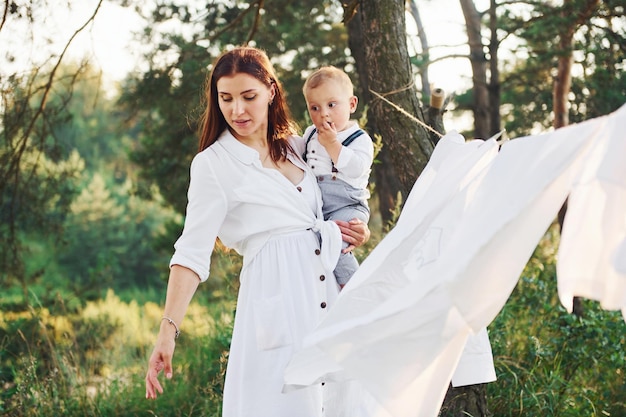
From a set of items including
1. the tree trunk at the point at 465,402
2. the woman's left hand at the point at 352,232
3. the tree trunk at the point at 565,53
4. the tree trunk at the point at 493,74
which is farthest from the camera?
the tree trunk at the point at 493,74

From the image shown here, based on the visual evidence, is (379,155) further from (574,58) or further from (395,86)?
(395,86)

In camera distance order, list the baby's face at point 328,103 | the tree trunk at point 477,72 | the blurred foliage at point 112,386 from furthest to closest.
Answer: the tree trunk at point 477,72
the blurred foliage at point 112,386
the baby's face at point 328,103

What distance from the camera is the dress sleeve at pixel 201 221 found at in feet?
9.27

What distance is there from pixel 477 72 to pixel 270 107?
7.05 metres

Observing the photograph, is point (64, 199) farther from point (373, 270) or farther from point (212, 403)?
point (373, 270)

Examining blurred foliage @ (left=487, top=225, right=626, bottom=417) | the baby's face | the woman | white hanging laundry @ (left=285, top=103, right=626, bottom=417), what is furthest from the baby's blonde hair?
blurred foliage @ (left=487, top=225, right=626, bottom=417)

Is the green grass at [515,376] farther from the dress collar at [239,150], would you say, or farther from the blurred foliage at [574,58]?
the blurred foliage at [574,58]

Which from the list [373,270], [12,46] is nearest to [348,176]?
[373,270]

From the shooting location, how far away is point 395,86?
4.12m

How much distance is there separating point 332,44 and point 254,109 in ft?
23.9

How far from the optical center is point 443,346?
2.36 meters

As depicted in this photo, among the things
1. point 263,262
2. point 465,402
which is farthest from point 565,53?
point 263,262

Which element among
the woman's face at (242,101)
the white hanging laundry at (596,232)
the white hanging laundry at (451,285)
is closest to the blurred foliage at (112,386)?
the woman's face at (242,101)

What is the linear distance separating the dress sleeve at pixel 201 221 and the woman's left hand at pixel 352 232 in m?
0.46
